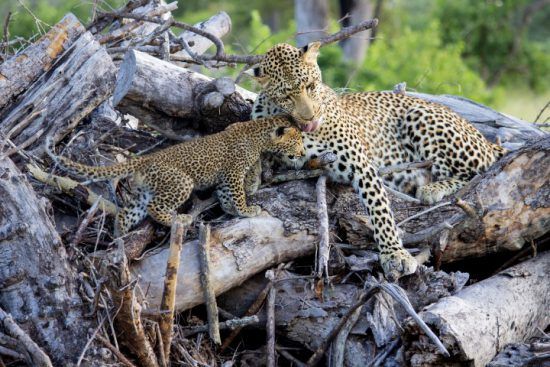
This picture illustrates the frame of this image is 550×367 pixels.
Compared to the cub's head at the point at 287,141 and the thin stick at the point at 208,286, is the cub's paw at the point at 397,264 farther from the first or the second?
the thin stick at the point at 208,286

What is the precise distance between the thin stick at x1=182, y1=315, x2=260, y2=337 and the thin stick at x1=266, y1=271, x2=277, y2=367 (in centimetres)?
12

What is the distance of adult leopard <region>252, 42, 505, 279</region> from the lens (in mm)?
8102

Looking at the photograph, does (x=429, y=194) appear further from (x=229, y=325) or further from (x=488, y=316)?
(x=229, y=325)

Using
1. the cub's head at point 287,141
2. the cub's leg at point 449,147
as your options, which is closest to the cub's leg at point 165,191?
the cub's head at point 287,141

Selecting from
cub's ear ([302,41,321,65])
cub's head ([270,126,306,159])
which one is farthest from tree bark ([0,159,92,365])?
cub's ear ([302,41,321,65])

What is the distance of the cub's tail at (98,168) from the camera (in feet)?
25.1

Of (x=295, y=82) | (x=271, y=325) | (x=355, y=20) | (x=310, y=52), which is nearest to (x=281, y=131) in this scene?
(x=295, y=82)

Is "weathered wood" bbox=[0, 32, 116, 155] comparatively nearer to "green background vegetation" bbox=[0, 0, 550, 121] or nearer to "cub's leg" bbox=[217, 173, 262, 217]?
"cub's leg" bbox=[217, 173, 262, 217]

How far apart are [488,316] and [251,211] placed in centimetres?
213

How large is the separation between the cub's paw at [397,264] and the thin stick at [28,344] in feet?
9.38

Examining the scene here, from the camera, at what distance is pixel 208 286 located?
747 centimetres

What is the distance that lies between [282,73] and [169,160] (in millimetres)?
1260

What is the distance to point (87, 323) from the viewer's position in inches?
261

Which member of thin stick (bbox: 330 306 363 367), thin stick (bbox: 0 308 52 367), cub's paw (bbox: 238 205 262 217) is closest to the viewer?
thin stick (bbox: 0 308 52 367)
